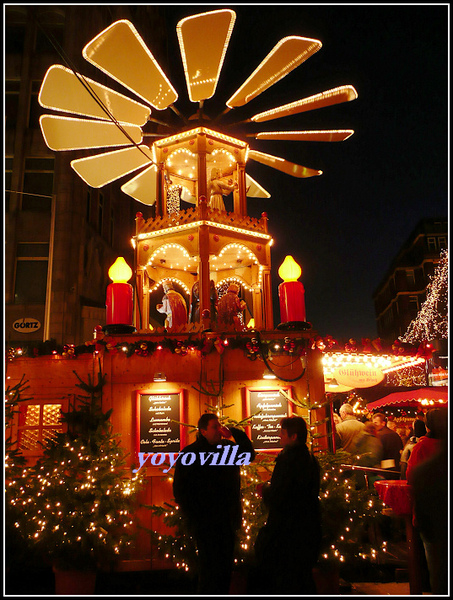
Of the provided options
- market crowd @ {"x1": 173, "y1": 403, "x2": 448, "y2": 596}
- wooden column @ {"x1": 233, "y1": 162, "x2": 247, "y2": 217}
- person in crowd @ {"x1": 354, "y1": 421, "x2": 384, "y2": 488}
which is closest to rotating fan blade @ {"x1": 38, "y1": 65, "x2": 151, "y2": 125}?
wooden column @ {"x1": 233, "y1": 162, "x2": 247, "y2": 217}

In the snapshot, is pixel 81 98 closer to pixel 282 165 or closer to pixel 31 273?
pixel 282 165

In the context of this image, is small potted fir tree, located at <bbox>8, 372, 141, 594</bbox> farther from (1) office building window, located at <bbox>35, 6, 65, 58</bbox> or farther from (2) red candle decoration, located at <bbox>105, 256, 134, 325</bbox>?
(1) office building window, located at <bbox>35, 6, 65, 58</bbox>

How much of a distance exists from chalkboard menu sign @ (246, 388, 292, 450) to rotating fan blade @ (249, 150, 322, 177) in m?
6.57

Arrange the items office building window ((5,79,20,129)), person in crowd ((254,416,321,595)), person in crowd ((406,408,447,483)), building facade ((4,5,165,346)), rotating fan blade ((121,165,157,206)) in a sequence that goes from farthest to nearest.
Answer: office building window ((5,79,20,129)) < building facade ((4,5,165,346)) < rotating fan blade ((121,165,157,206)) < person in crowd ((406,408,447,483)) < person in crowd ((254,416,321,595))

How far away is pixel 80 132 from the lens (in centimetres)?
1027

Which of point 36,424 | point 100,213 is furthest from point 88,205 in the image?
point 36,424

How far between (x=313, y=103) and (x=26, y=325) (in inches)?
597

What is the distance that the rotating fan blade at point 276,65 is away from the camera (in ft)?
28.4

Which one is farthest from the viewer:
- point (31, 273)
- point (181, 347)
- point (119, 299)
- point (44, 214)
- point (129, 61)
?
point (44, 214)

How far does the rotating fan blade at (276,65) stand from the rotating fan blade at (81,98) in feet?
6.74

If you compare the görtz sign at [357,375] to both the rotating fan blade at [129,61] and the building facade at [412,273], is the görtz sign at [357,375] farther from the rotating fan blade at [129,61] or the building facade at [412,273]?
the building facade at [412,273]

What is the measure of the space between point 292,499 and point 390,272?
2958 inches

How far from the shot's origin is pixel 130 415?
7621 mm

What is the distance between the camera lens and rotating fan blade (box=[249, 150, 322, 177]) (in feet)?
39.2
